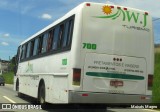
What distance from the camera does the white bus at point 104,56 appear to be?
11680mm

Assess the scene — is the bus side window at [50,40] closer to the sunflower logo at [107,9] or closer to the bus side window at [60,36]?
the bus side window at [60,36]

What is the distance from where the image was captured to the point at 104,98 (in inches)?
464

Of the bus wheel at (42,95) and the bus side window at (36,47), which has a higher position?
the bus side window at (36,47)

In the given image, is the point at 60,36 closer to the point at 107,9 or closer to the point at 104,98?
the point at 107,9

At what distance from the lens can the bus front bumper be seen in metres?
11.5

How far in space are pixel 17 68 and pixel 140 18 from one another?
12949mm

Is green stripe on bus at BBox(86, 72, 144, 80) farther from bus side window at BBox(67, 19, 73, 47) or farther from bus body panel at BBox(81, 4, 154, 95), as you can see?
bus side window at BBox(67, 19, 73, 47)

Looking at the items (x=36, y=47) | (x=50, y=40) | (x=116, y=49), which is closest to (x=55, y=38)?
(x=50, y=40)

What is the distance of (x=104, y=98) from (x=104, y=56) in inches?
49.8

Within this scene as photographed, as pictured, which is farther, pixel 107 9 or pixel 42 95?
pixel 42 95

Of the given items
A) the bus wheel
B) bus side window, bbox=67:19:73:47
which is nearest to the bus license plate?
bus side window, bbox=67:19:73:47

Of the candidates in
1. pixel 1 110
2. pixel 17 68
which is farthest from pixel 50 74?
pixel 17 68

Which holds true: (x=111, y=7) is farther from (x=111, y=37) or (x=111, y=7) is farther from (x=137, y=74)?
(x=137, y=74)

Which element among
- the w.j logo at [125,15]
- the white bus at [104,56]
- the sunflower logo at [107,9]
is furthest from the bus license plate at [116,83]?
the sunflower logo at [107,9]
